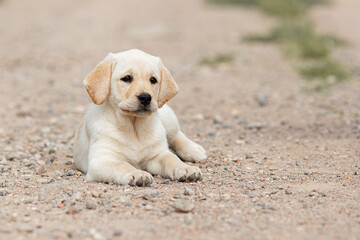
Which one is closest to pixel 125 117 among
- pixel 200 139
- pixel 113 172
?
pixel 113 172

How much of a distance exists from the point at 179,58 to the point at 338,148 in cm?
668

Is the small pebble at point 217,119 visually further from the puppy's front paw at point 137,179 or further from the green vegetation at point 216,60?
the green vegetation at point 216,60

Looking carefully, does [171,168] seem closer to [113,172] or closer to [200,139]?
[113,172]

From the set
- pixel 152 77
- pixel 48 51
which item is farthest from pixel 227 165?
pixel 48 51

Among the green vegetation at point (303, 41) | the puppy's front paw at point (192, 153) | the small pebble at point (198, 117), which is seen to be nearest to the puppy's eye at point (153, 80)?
the puppy's front paw at point (192, 153)

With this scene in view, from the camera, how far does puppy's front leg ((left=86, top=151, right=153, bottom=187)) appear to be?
170 inches

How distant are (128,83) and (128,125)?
45cm

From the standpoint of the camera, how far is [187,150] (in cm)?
559

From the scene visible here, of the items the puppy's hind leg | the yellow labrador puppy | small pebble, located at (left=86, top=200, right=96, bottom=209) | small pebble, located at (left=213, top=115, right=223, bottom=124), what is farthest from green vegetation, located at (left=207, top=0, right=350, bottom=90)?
small pebble, located at (left=86, top=200, right=96, bottom=209)

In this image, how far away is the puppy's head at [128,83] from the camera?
4469 mm

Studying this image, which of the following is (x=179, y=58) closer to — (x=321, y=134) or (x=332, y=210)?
(x=321, y=134)

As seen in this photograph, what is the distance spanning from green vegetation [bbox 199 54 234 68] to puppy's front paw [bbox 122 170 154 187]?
710cm

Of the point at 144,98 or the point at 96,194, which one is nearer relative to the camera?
the point at 96,194

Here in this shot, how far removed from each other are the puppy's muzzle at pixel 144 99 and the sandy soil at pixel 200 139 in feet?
→ 2.41
